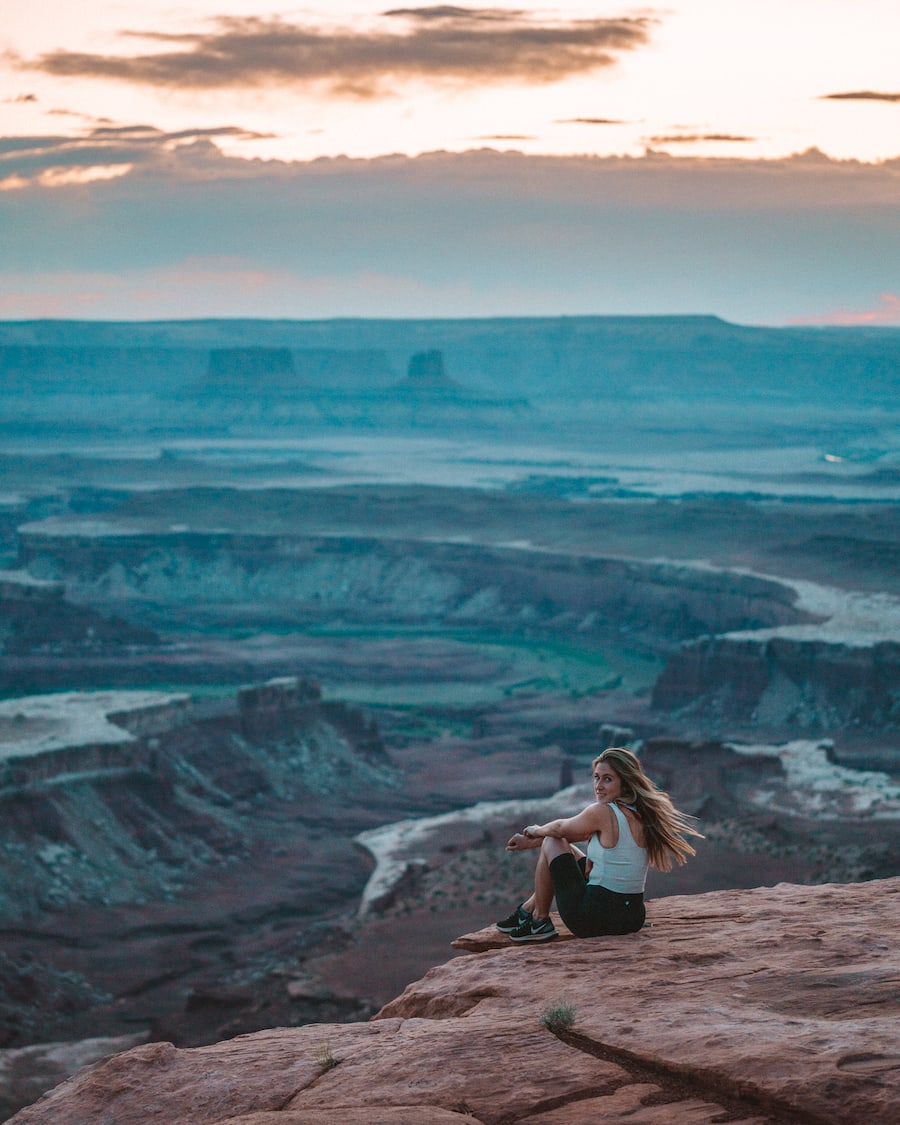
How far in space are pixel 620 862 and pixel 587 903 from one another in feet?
1.15

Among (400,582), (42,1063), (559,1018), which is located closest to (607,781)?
(559,1018)

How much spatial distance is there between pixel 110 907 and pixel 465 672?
42.4 metres

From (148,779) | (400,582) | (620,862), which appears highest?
(620,862)

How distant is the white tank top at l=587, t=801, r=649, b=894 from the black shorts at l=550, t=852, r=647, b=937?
48mm

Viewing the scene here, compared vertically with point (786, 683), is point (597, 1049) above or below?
above

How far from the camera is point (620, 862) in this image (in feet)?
31.1

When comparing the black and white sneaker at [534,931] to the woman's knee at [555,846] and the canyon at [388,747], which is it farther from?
the woman's knee at [555,846]

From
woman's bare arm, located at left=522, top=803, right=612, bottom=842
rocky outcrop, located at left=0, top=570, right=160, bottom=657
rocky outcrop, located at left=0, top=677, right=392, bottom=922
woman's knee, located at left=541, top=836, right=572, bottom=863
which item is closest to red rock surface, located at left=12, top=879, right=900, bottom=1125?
woman's knee, located at left=541, top=836, right=572, bottom=863

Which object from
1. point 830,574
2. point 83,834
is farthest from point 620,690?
point 83,834

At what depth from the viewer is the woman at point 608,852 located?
30.9 ft

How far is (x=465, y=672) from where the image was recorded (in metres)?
78.6

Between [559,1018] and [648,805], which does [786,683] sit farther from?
[559,1018]

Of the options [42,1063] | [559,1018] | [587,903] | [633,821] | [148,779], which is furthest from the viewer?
[148,779]

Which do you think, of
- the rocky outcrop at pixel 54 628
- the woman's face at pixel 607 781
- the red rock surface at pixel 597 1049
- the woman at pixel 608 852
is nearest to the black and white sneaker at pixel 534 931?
the woman at pixel 608 852
